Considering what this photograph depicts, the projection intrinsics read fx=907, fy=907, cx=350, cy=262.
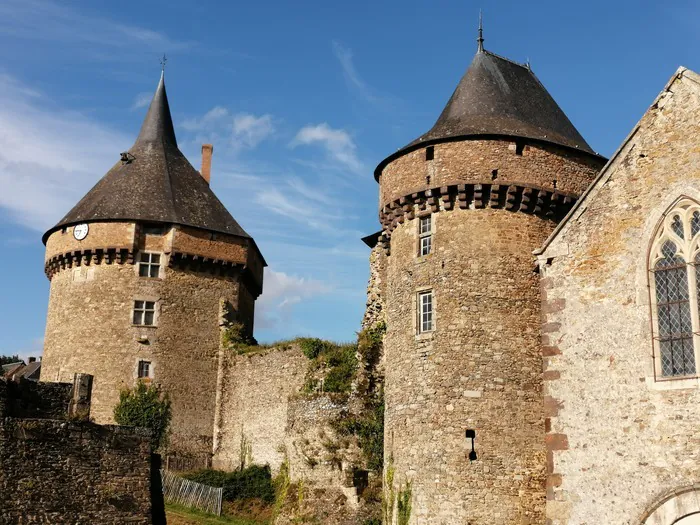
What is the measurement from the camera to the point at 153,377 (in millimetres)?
32625

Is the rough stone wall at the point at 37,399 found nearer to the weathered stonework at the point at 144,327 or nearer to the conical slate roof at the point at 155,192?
the weathered stonework at the point at 144,327

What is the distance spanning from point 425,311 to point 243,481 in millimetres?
12203

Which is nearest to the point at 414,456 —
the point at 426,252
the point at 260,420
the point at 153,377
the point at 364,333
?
the point at 426,252

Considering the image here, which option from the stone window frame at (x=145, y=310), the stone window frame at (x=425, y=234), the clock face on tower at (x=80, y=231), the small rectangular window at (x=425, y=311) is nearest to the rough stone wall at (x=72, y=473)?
the small rectangular window at (x=425, y=311)

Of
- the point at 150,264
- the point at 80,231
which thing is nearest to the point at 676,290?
the point at 150,264

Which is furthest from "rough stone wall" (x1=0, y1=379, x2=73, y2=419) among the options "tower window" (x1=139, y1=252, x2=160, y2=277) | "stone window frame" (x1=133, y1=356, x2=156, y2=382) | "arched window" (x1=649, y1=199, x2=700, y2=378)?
"arched window" (x1=649, y1=199, x2=700, y2=378)

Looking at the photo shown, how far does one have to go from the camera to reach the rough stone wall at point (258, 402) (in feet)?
102

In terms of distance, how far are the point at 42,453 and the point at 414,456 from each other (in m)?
8.05

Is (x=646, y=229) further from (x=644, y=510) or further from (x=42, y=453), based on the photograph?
(x=42, y=453)

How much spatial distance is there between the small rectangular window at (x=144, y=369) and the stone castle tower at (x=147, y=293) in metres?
0.04

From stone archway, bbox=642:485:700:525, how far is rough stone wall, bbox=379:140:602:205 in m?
8.45

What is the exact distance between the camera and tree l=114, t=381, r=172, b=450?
31844mm

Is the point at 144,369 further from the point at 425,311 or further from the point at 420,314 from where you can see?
the point at 425,311

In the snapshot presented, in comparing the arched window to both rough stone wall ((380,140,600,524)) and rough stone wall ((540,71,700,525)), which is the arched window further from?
rough stone wall ((380,140,600,524))
